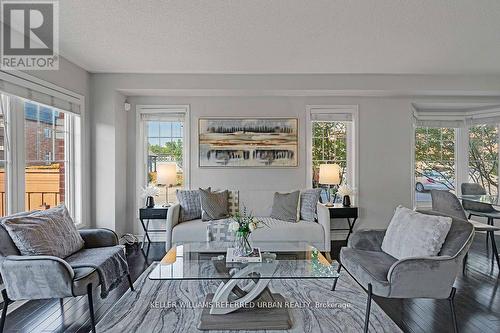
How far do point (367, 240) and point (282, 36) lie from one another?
213cm

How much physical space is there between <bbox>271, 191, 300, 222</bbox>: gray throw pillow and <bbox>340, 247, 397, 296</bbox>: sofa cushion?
1.34 metres

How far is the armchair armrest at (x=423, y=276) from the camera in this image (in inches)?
91.5

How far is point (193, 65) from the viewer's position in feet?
14.0

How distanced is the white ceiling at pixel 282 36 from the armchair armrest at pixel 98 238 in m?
1.91

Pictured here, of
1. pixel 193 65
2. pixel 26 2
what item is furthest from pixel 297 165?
pixel 26 2

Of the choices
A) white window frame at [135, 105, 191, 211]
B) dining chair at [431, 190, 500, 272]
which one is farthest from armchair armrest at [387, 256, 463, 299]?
white window frame at [135, 105, 191, 211]

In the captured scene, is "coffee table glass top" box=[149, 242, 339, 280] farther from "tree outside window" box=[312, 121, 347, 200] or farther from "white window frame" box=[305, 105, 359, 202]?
"tree outside window" box=[312, 121, 347, 200]

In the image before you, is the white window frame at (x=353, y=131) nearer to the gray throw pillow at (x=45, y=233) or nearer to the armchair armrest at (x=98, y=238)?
the armchair armrest at (x=98, y=238)

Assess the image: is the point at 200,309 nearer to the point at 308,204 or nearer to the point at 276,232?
the point at 276,232

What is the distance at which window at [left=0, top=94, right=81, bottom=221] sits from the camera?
314 centimetres

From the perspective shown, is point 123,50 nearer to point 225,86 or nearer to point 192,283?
point 225,86

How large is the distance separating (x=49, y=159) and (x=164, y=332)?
Answer: 254 cm

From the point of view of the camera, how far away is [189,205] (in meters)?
4.48

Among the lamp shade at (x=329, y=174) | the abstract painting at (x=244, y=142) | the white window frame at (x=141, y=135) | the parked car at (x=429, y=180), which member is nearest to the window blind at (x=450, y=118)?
the parked car at (x=429, y=180)
